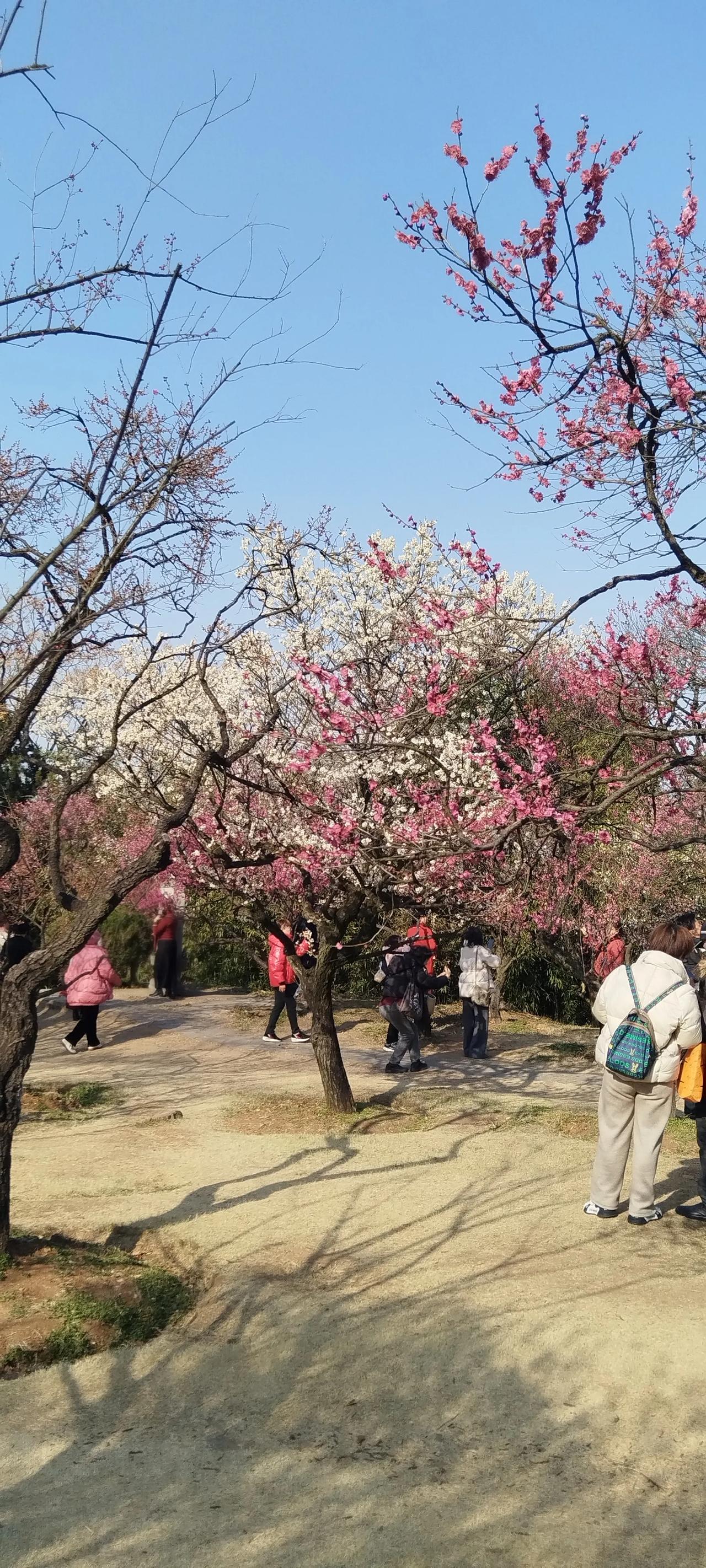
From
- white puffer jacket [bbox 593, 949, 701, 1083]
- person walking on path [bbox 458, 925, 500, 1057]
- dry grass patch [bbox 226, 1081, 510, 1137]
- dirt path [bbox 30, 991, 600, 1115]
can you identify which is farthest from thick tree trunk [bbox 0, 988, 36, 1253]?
person walking on path [bbox 458, 925, 500, 1057]

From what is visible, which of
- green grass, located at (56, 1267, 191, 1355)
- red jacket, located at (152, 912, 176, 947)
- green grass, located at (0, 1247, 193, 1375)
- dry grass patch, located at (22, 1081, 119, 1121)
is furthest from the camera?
red jacket, located at (152, 912, 176, 947)

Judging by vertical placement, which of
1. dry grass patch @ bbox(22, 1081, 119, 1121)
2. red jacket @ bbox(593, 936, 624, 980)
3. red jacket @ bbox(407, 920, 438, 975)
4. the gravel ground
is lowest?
the gravel ground

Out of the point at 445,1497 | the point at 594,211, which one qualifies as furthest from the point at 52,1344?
the point at 594,211

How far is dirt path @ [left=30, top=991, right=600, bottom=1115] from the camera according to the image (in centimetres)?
1079

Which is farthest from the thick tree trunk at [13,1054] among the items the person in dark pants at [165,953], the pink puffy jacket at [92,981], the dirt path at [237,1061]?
the person in dark pants at [165,953]

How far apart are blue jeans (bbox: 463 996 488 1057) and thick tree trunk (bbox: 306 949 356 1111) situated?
10.7 feet

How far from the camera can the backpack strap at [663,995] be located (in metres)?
6.03

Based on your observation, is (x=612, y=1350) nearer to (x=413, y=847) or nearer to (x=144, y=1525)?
(x=144, y=1525)

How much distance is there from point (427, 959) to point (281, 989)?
1.85 metres

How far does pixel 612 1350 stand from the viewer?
4.61 m

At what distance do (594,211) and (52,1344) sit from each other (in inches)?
224

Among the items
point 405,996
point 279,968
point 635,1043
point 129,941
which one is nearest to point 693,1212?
point 635,1043

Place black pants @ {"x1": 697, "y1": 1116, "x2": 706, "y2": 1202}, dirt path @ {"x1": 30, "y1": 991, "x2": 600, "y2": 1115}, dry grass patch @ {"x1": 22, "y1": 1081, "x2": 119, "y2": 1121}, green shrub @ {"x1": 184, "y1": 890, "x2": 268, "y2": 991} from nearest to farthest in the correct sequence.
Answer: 1. black pants @ {"x1": 697, "y1": 1116, "x2": 706, "y2": 1202}
2. dry grass patch @ {"x1": 22, "y1": 1081, "x2": 119, "y2": 1121}
3. dirt path @ {"x1": 30, "y1": 991, "x2": 600, "y2": 1115}
4. green shrub @ {"x1": 184, "y1": 890, "x2": 268, "y2": 991}

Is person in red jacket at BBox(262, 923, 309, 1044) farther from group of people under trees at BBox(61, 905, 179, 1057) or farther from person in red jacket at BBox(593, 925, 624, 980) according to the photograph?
person in red jacket at BBox(593, 925, 624, 980)
